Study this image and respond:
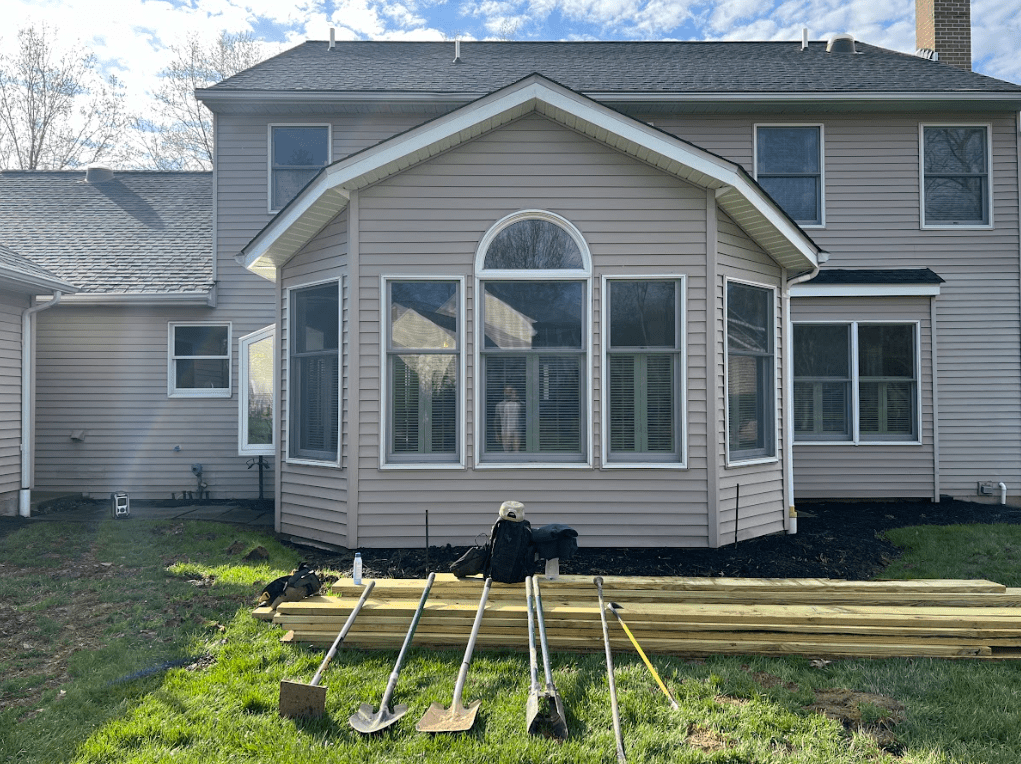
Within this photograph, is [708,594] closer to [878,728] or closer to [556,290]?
[878,728]

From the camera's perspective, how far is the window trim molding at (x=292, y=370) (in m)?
6.39

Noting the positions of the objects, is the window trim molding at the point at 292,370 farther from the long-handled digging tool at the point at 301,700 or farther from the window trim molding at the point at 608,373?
the long-handled digging tool at the point at 301,700

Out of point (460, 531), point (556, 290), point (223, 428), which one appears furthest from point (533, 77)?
point (223, 428)

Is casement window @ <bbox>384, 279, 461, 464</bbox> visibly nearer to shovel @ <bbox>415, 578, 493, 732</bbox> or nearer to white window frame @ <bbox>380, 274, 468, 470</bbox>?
white window frame @ <bbox>380, 274, 468, 470</bbox>

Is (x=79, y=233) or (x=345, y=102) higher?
(x=345, y=102)

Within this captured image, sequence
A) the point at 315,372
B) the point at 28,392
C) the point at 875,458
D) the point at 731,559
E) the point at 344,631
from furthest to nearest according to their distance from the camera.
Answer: the point at 875,458
the point at 28,392
the point at 315,372
the point at 731,559
the point at 344,631

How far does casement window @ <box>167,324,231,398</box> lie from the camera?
9688 mm

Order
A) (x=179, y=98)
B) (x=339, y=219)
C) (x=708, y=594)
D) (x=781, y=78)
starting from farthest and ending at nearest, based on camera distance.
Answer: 1. (x=179, y=98)
2. (x=781, y=78)
3. (x=339, y=219)
4. (x=708, y=594)

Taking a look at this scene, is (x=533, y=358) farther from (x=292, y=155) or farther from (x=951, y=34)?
(x=951, y=34)

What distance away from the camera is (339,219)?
654 centimetres

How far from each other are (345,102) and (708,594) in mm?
8483

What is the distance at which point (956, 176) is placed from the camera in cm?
955

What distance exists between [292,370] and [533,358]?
9.08 ft

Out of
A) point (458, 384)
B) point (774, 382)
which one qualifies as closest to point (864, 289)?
point (774, 382)
